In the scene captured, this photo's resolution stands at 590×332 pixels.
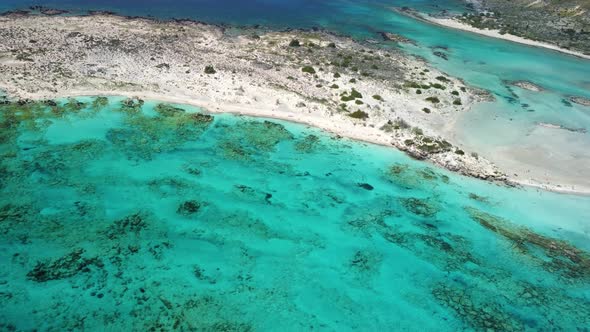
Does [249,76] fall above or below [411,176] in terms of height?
above

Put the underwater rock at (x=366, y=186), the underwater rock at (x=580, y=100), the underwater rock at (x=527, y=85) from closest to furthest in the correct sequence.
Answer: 1. the underwater rock at (x=366, y=186)
2. the underwater rock at (x=580, y=100)
3. the underwater rock at (x=527, y=85)

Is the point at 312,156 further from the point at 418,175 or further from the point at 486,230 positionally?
the point at 486,230

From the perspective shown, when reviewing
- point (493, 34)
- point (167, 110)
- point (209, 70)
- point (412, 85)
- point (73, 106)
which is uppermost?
point (493, 34)

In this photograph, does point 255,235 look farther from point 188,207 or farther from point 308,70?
point 308,70

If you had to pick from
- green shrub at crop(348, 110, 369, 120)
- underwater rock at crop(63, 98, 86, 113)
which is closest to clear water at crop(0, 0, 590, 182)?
green shrub at crop(348, 110, 369, 120)

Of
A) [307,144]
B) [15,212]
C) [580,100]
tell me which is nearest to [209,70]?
[307,144]

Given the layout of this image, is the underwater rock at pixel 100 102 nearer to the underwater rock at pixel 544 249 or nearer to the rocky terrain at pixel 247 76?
the rocky terrain at pixel 247 76

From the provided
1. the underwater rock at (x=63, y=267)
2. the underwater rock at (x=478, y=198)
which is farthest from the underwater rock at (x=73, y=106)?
the underwater rock at (x=478, y=198)
